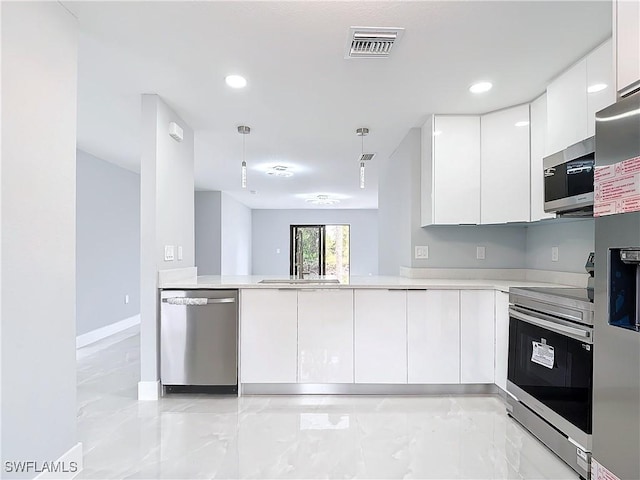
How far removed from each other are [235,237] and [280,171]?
153 inches

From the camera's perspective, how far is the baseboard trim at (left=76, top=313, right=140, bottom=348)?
184 inches

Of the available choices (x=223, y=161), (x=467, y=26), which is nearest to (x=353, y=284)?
(x=467, y=26)

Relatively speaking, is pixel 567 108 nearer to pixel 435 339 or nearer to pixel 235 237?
pixel 435 339

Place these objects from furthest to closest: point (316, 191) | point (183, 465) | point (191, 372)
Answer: point (316, 191) < point (191, 372) < point (183, 465)

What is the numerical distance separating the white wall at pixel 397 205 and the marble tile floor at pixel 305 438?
1559 millimetres

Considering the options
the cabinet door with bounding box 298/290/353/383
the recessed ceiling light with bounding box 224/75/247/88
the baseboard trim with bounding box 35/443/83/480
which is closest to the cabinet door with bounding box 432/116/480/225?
the cabinet door with bounding box 298/290/353/383

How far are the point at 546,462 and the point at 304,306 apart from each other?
5.91ft

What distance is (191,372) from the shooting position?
3.00 metres

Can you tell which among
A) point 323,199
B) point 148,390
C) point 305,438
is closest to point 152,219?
point 148,390

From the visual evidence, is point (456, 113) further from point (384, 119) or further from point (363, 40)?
point (363, 40)

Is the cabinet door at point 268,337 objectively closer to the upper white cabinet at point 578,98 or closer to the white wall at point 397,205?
the white wall at point 397,205

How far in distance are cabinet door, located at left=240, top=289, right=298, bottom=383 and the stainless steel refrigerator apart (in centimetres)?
201

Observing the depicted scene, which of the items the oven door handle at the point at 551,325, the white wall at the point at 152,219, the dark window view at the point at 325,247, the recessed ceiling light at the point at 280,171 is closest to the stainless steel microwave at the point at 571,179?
the oven door handle at the point at 551,325

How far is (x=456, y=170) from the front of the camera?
334 centimetres
